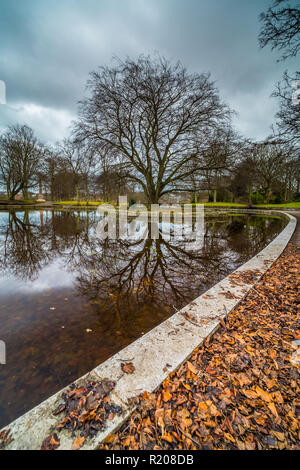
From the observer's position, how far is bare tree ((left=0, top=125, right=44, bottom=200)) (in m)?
32.2

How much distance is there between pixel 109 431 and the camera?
1202 mm

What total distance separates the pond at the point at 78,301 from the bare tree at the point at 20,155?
35.6 meters

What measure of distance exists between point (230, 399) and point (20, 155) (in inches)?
1690

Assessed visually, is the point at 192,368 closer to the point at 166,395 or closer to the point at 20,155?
the point at 166,395

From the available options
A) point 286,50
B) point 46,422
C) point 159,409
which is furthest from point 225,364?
point 286,50

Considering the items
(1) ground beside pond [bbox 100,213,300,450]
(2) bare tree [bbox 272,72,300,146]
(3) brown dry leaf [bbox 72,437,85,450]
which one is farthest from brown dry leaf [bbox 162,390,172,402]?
(2) bare tree [bbox 272,72,300,146]

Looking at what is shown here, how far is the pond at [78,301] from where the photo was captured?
1.84 meters

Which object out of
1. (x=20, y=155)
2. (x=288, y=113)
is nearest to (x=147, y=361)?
(x=288, y=113)

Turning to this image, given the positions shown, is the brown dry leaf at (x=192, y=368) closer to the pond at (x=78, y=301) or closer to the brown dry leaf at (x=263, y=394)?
the brown dry leaf at (x=263, y=394)

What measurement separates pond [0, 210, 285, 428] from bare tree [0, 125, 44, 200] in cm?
3559

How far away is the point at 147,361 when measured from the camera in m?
1.79

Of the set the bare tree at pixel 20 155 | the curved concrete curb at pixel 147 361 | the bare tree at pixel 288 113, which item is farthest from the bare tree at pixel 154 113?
the bare tree at pixel 20 155
